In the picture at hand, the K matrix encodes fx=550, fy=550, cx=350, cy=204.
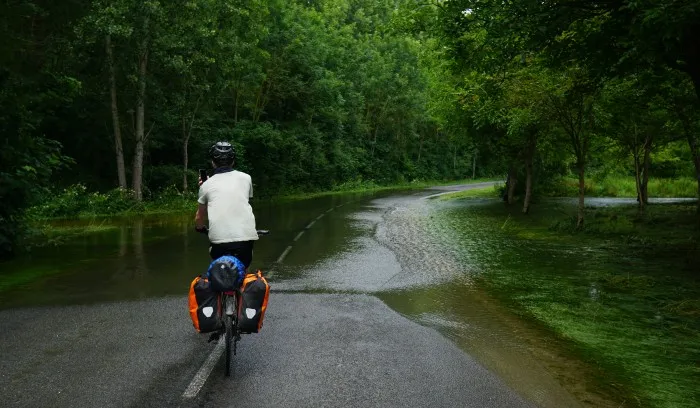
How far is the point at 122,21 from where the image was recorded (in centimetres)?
2217

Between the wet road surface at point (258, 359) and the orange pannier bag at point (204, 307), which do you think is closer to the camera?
the wet road surface at point (258, 359)

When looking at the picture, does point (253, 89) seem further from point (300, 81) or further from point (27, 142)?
point (27, 142)

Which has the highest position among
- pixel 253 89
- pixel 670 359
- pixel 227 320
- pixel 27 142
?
pixel 253 89

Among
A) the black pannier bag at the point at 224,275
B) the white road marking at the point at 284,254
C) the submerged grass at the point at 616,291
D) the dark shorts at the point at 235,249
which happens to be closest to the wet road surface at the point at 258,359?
the black pannier bag at the point at 224,275

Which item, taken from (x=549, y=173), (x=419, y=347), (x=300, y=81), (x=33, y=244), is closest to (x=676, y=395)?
(x=419, y=347)

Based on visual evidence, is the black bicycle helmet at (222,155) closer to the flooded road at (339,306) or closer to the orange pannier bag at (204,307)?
the orange pannier bag at (204,307)

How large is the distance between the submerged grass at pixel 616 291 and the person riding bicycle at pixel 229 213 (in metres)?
4.05

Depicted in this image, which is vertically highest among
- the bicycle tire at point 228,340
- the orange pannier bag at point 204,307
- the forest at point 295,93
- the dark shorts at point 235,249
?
the forest at point 295,93

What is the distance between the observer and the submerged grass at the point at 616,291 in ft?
20.0

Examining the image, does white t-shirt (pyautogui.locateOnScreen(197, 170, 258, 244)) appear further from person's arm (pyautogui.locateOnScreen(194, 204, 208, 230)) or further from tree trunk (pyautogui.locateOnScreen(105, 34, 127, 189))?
tree trunk (pyautogui.locateOnScreen(105, 34, 127, 189))

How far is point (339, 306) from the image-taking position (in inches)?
333

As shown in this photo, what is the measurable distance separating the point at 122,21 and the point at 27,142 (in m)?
12.1

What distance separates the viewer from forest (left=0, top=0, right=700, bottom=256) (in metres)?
11.2

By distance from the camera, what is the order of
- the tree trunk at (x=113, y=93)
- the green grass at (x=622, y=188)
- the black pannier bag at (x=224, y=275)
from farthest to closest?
1. the green grass at (x=622, y=188)
2. the tree trunk at (x=113, y=93)
3. the black pannier bag at (x=224, y=275)
